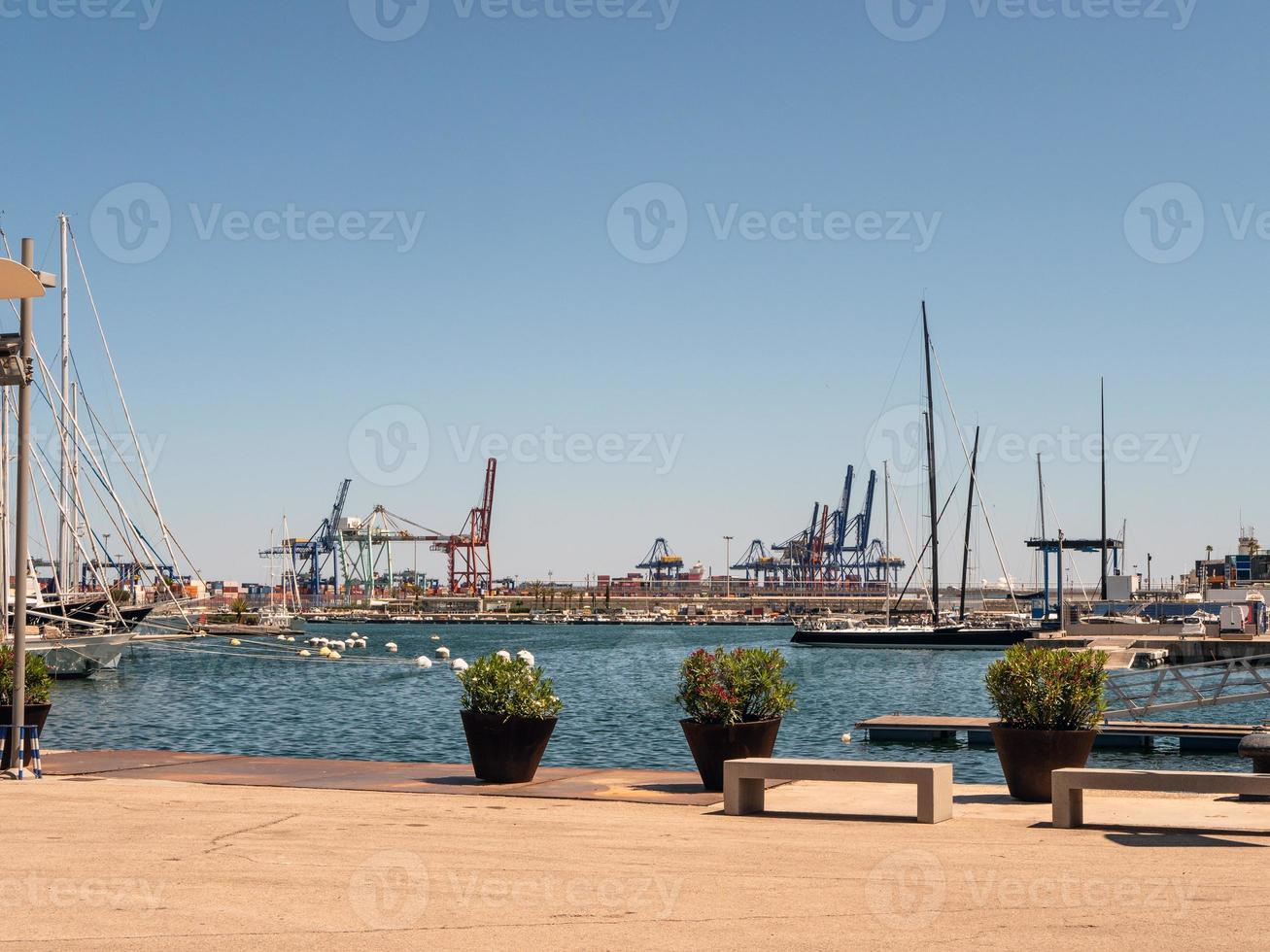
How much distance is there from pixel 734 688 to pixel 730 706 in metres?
0.20

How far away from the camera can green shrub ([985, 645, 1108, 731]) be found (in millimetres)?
13008

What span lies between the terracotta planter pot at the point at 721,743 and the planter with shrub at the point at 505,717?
5.61 ft

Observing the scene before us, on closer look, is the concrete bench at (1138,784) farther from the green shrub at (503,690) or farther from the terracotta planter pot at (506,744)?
the terracotta planter pot at (506,744)

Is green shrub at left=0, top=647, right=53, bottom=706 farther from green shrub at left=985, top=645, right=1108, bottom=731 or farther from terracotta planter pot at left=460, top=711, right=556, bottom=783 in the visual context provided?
green shrub at left=985, top=645, right=1108, bottom=731

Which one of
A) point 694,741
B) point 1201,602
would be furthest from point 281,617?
point 694,741

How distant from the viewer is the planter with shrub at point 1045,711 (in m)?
13.0

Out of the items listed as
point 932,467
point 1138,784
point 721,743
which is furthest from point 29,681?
point 932,467

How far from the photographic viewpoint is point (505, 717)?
48.0 ft

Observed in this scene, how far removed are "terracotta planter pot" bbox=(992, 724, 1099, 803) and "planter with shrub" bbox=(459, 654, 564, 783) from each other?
483 cm

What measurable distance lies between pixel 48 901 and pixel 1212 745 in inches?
1009

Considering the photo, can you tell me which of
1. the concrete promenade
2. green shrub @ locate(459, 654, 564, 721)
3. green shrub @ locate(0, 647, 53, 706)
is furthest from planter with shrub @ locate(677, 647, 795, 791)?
green shrub @ locate(0, 647, 53, 706)

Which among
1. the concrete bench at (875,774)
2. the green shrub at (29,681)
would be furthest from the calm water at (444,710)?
the concrete bench at (875,774)

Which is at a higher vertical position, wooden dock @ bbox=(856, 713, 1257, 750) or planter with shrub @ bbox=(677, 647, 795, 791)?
planter with shrub @ bbox=(677, 647, 795, 791)

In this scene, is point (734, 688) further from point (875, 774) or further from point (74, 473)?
point (74, 473)
